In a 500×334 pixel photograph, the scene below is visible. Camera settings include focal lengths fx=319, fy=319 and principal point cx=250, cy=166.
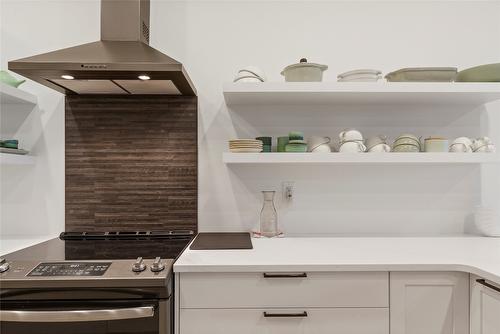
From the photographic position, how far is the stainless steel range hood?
135cm

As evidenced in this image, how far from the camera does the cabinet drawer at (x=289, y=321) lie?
1.24 m

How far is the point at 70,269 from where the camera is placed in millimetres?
1197

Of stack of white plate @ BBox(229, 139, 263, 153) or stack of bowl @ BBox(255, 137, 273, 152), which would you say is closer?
stack of white plate @ BBox(229, 139, 263, 153)

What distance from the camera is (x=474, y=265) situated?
1.20 meters

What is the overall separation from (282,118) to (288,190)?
42 cm

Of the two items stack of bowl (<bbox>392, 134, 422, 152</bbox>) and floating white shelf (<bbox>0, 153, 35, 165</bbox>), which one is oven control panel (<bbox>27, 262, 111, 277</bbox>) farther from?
stack of bowl (<bbox>392, 134, 422, 152</bbox>)

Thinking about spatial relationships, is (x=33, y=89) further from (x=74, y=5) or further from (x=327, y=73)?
(x=327, y=73)

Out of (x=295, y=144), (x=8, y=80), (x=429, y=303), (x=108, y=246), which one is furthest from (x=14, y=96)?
(x=429, y=303)

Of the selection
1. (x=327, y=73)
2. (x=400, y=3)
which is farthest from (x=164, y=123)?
(x=400, y=3)

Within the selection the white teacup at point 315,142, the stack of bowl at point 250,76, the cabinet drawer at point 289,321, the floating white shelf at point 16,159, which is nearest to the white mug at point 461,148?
the white teacup at point 315,142

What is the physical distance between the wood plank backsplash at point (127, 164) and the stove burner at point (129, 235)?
0.04 meters

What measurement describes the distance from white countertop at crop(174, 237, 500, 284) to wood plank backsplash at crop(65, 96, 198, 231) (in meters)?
0.50

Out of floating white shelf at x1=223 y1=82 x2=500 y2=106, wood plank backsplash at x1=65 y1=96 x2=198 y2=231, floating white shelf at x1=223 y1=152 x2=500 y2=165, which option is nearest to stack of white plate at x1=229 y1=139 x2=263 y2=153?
floating white shelf at x1=223 y1=152 x2=500 y2=165

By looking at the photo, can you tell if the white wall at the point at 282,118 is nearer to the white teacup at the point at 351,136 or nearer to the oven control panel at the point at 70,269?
the white teacup at the point at 351,136
